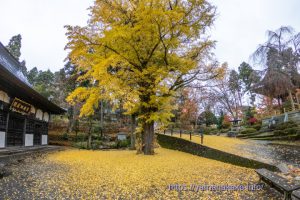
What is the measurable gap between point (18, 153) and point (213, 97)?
70.9ft

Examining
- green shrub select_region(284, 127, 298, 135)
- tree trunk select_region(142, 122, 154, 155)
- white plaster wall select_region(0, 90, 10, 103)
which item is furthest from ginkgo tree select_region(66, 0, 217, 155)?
green shrub select_region(284, 127, 298, 135)

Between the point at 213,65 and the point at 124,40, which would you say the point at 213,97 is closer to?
the point at 213,65

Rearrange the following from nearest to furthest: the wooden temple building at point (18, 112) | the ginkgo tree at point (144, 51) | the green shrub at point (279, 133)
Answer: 1. the ginkgo tree at point (144, 51)
2. the wooden temple building at point (18, 112)
3. the green shrub at point (279, 133)

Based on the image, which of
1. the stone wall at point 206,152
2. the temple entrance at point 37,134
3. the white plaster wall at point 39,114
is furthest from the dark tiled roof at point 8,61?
the stone wall at point 206,152

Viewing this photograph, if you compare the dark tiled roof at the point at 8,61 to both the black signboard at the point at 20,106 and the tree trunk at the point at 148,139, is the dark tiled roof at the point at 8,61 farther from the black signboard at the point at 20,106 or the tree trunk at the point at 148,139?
the tree trunk at the point at 148,139

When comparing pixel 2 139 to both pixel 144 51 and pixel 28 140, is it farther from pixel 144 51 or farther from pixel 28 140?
pixel 144 51

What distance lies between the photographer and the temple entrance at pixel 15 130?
1102cm

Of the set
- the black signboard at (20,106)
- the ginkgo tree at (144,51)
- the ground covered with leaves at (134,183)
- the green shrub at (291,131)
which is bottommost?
the ground covered with leaves at (134,183)

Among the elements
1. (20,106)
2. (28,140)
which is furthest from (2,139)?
(28,140)

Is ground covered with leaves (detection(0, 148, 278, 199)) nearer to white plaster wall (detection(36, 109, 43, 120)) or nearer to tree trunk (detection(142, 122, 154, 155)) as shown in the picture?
tree trunk (detection(142, 122, 154, 155))

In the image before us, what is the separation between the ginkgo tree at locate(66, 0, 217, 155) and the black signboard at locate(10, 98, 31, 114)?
11.6 ft

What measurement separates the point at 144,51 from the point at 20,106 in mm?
7303

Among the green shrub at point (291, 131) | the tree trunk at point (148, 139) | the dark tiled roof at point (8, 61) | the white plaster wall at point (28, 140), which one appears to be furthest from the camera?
the green shrub at point (291, 131)

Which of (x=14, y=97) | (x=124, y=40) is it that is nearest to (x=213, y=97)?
(x=124, y=40)
